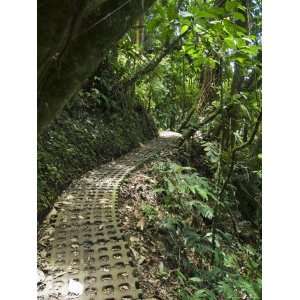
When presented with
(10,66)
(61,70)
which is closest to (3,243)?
(10,66)

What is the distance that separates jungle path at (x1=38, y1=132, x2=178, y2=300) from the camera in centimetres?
255

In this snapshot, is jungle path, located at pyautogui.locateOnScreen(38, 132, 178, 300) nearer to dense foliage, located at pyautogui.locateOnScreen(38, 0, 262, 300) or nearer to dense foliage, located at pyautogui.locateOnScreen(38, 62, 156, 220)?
dense foliage, located at pyautogui.locateOnScreen(38, 62, 156, 220)

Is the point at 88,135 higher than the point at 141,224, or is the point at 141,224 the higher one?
the point at 88,135

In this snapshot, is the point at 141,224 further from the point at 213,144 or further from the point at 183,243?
the point at 213,144

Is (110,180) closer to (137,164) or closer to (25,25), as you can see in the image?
(137,164)

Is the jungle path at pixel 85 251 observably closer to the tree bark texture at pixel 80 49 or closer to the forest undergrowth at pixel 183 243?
the forest undergrowth at pixel 183 243

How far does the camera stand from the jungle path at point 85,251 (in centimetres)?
255

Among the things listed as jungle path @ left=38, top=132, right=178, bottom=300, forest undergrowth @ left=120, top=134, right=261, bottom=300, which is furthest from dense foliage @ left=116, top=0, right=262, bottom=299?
jungle path @ left=38, top=132, right=178, bottom=300

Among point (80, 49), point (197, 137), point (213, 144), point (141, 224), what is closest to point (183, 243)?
point (141, 224)

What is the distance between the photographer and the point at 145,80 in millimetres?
10617

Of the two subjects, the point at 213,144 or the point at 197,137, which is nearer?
the point at 213,144

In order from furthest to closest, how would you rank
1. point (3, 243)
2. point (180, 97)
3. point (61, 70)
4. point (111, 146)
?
point (180, 97)
point (111, 146)
point (61, 70)
point (3, 243)

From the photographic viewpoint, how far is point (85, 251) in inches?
123
